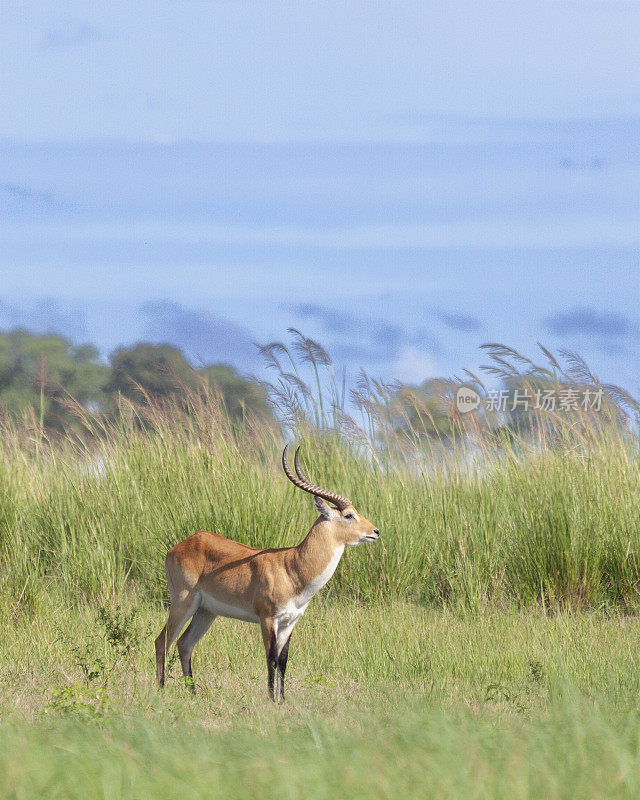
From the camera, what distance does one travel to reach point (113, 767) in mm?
4109

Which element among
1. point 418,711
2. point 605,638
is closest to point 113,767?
point 418,711

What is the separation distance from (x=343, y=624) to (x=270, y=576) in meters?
2.67

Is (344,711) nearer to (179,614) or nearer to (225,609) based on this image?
(225,609)

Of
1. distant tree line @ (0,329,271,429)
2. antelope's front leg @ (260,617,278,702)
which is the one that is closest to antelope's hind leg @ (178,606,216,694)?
antelope's front leg @ (260,617,278,702)

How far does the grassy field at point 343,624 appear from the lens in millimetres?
4121

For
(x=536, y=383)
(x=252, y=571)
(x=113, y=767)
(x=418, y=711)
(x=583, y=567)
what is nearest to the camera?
(x=113, y=767)

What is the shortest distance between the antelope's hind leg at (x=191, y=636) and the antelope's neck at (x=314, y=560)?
0.97 m

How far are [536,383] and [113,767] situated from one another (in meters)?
8.72

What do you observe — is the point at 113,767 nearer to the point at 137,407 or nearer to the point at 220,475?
the point at 220,475

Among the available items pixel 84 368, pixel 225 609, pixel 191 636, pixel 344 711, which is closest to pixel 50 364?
pixel 84 368

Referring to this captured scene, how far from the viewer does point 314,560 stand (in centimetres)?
648

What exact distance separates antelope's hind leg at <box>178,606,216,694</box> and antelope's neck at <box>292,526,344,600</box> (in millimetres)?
967

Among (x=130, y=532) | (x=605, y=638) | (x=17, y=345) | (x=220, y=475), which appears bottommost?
(x=605, y=638)

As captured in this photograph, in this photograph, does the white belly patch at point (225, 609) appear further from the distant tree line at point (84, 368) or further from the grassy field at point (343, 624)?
the distant tree line at point (84, 368)
